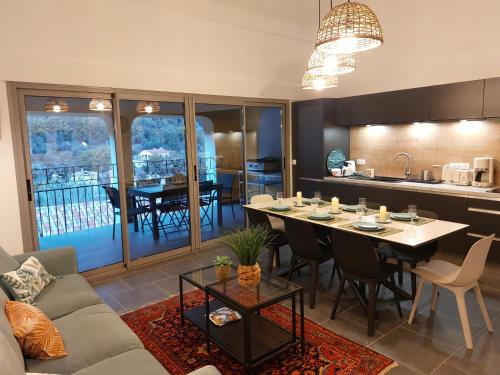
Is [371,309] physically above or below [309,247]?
below

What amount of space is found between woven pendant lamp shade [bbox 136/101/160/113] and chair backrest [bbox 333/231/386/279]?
302 centimetres

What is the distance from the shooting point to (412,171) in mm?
5465

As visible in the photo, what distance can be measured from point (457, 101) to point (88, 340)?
469 centimetres

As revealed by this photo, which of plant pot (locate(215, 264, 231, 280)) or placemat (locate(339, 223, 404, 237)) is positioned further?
placemat (locate(339, 223, 404, 237))

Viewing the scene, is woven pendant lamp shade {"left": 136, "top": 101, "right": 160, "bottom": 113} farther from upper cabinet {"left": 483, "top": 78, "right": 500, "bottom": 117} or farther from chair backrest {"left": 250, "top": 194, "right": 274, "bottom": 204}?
upper cabinet {"left": 483, "top": 78, "right": 500, "bottom": 117}

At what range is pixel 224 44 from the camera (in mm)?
5363

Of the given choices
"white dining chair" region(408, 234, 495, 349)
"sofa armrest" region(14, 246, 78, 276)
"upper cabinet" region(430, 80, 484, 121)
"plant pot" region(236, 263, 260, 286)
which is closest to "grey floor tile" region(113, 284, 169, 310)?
"sofa armrest" region(14, 246, 78, 276)

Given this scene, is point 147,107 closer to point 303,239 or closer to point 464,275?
point 303,239

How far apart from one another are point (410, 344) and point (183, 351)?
1773 mm

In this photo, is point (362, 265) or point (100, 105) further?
point (100, 105)

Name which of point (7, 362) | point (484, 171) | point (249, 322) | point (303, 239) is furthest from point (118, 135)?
point (484, 171)

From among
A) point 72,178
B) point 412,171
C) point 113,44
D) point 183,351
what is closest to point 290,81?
point 412,171

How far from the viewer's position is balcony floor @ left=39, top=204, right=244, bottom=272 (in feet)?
14.7

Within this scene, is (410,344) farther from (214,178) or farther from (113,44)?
(113,44)
